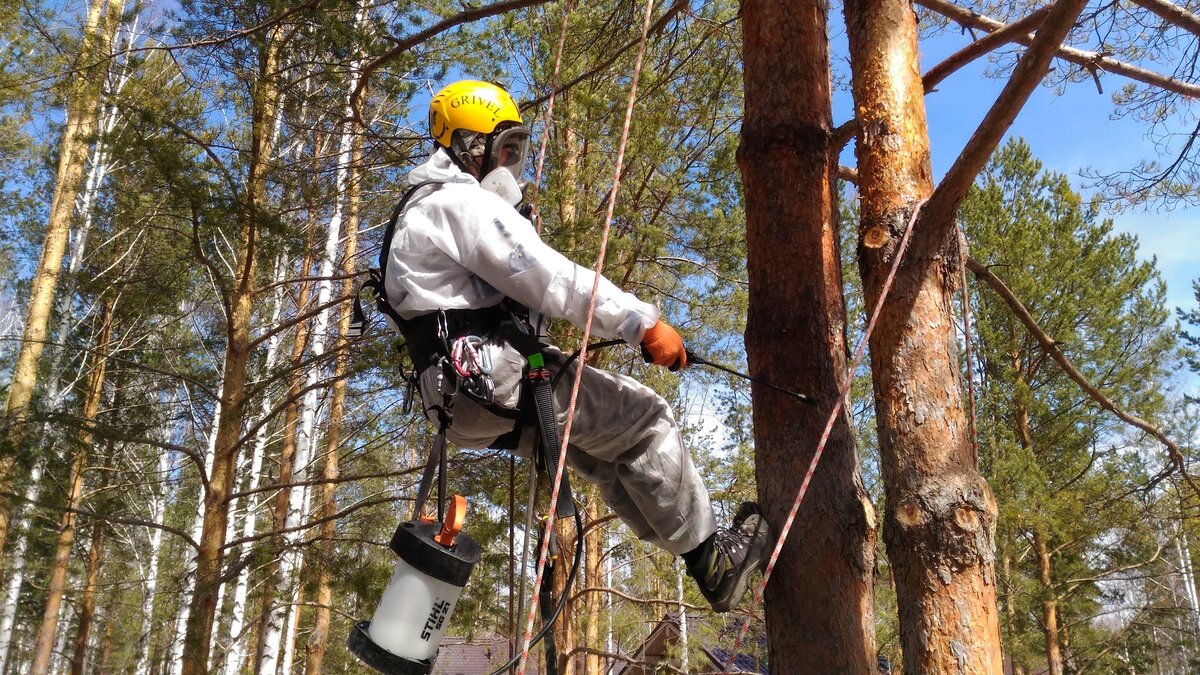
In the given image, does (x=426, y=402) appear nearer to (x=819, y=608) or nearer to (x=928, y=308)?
(x=819, y=608)

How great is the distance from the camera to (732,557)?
2607 millimetres

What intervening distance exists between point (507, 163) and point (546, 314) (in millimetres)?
620

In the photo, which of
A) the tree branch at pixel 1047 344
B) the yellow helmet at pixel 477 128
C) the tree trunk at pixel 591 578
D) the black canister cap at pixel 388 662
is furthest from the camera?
the tree trunk at pixel 591 578

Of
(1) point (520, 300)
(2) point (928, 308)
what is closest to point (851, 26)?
(2) point (928, 308)

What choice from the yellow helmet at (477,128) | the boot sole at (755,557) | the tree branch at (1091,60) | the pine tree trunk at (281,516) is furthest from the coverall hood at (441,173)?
the pine tree trunk at (281,516)

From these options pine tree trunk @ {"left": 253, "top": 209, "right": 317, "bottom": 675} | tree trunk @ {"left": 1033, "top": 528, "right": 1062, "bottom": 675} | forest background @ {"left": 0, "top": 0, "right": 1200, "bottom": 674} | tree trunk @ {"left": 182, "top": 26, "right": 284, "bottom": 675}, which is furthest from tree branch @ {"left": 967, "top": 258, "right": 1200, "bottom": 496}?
tree trunk @ {"left": 1033, "top": 528, "right": 1062, "bottom": 675}

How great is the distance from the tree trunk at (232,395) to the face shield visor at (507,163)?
3.49m

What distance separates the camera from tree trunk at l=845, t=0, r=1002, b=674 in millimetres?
2186

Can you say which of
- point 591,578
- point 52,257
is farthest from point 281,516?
point 52,257

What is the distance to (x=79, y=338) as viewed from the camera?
1370 cm

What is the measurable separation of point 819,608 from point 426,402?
3.99 ft

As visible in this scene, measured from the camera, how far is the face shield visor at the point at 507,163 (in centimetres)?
265

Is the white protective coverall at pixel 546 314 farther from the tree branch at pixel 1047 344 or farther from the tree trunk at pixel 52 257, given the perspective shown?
the tree trunk at pixel 52 257

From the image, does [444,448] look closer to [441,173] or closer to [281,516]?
[441,173]
